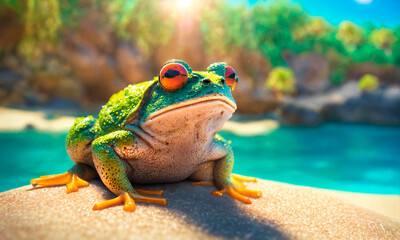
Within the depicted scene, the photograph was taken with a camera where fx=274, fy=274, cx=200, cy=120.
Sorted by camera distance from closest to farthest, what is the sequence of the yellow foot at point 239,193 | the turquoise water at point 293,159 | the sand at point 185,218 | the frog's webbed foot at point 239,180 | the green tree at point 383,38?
the sand at point 185,218 → the yellow foot at point 239,193 → the frog's webbed foot at point 239,180 → the turquoise water at point 293,159 → the green tree at point 383,38

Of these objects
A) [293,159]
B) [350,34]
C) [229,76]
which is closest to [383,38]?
[350,34]

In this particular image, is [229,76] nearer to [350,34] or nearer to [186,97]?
[186,97]

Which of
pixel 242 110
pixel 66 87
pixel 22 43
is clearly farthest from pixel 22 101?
pixel 242 110

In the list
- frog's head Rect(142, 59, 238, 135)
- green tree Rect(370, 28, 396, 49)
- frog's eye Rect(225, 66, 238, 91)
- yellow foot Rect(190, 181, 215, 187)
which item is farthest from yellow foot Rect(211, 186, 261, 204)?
green tree Rect(370, 28, 396, 49)

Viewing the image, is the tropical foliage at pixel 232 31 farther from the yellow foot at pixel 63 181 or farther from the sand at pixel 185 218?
the sand at pixel 185 218

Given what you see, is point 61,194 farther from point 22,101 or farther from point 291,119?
point 22,101

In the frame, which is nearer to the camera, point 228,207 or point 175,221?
point 175,221

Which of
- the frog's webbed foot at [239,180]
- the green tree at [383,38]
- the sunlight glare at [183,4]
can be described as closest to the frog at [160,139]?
the frog's webbed foot at [239,180]
